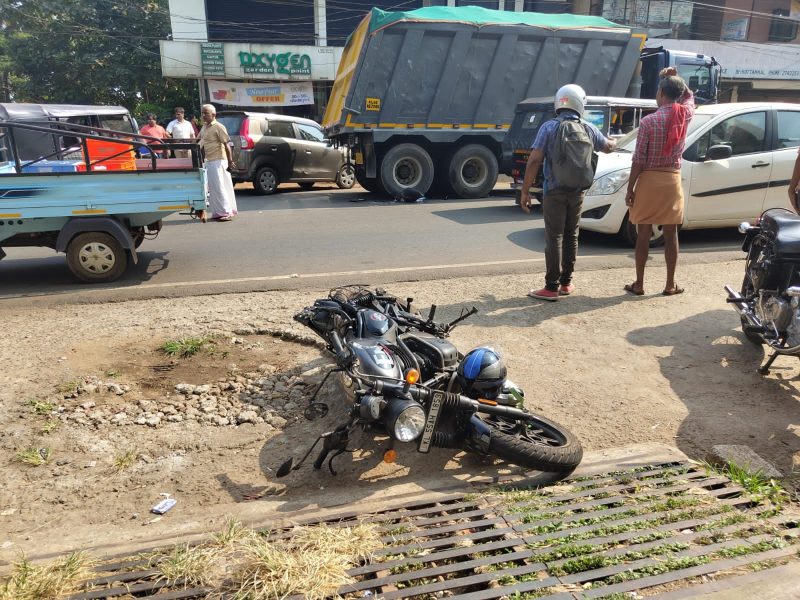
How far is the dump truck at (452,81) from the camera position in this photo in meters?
12.0

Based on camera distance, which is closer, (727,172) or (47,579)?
(47,579)

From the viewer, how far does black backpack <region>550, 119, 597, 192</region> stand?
526cm

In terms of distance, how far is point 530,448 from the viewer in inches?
113

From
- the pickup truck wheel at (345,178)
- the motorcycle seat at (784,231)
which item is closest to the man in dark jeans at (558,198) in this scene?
the motorcycle seat at (784,231)

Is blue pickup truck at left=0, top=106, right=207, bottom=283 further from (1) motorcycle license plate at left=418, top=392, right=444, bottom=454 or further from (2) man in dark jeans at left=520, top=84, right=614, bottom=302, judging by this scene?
(1) motorcycle license plate at left=418, top=392, right=444, bottom=454

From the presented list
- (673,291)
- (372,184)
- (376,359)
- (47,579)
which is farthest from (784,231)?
(372,184)

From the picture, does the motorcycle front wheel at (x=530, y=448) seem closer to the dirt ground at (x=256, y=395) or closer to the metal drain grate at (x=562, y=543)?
the metal drain grate at (x=562, y=543)

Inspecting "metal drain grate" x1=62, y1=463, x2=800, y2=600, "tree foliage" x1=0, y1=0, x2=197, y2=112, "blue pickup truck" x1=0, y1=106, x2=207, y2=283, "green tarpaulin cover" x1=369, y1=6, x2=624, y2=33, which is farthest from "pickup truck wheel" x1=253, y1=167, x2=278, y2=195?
"tree foliage" x1=0, y1=0, x2=197, y2=112

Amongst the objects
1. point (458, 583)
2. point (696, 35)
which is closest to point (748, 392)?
point (458, 583)

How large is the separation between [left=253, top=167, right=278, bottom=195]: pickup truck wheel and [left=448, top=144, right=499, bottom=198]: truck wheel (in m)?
4.04

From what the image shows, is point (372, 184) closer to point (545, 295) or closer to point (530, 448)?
point (545, 295)

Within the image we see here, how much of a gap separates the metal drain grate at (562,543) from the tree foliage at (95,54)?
27.4m

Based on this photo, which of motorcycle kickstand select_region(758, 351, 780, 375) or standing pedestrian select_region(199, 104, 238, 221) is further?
standing pedestrian select_region(199, 104, 238, 221)

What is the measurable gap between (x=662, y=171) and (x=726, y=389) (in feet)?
7.43
